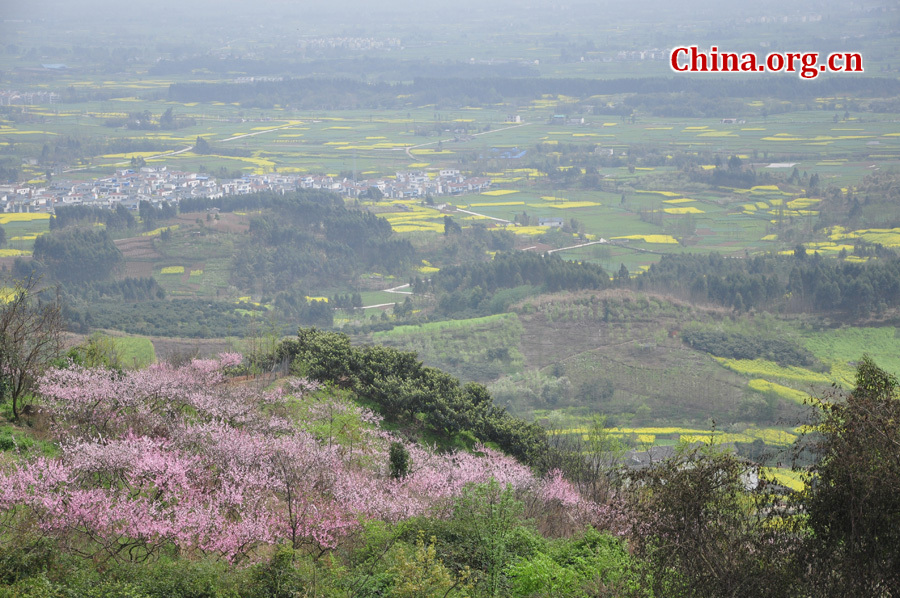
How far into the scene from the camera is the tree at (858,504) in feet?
31.9

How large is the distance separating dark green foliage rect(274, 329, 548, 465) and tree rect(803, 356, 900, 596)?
1464 cm

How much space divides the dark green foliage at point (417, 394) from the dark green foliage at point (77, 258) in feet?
151

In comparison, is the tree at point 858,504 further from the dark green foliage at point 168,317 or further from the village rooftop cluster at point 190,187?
the village rooftop cluster at point 190,187

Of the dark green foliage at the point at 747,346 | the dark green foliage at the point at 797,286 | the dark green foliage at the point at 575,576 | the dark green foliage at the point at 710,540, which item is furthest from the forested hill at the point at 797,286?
the dark green foliage at the point at 710,540

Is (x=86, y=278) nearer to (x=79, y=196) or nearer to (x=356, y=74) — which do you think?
(x=79, y=196)

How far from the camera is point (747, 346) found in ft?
153

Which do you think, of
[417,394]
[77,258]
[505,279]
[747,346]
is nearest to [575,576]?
[417,394]

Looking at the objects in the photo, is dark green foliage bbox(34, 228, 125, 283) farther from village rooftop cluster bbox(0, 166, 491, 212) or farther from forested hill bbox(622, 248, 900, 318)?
forested hill bbox(622, 248, 900, 318)

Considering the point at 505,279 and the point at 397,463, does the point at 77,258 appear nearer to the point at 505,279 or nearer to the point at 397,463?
the point at 505,279

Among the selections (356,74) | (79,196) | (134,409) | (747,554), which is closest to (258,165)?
(79,196)

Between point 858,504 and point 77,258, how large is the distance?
2637 inches

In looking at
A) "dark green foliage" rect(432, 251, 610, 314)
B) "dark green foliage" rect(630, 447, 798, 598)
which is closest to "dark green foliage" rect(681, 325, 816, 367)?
"dark green foliage" rect(432, 251, 610, 314)

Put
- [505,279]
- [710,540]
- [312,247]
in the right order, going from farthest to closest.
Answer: [312,247]
[505,279]
[710,540]

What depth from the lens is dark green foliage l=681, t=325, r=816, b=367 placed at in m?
46.0
